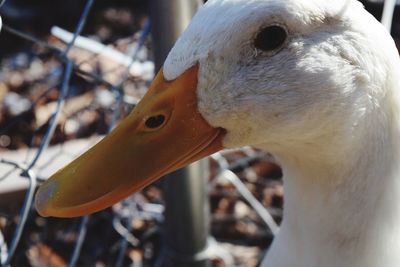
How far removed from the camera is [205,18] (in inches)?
28.5

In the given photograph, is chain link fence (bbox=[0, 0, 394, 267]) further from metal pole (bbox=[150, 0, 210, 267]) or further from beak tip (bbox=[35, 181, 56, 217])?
beak tip (bbox=[35, 181, 56, 217])

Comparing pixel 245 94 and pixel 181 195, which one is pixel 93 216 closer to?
pixel 181 195

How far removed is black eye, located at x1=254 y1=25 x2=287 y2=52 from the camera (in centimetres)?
72

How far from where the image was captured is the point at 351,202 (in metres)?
0.82

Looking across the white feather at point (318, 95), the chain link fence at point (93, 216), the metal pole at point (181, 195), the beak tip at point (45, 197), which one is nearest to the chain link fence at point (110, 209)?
the chain link fence at point (93, 216)

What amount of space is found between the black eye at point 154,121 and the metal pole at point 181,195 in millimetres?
168

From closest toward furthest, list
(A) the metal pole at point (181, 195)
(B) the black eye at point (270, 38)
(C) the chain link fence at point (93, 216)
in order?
1. (B) the black eye at point (270, 38)
2. (A) the metal pole at point (181, 195)
3. (C) the chain link fence at point (93, 216)

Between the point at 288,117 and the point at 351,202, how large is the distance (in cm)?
15

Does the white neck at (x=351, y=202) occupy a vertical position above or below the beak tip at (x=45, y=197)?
below

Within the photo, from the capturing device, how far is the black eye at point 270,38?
716 millimetres

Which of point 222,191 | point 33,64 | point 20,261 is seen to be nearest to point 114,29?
point 33,64

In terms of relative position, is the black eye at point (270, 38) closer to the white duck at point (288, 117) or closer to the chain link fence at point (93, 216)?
the white duck at point (288, 117)

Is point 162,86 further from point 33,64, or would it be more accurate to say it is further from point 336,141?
point 33,64

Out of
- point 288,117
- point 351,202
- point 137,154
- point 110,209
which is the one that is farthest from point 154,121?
point 110,209
